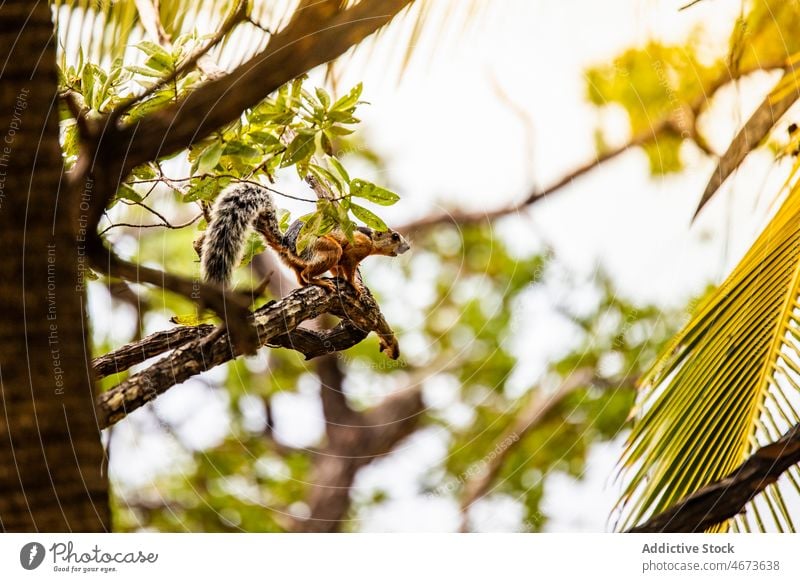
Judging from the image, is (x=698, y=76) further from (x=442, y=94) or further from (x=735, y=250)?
(x=442, y=94)

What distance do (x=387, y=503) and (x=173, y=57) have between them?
74 cm

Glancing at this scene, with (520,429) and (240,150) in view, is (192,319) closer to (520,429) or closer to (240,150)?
(240,150)

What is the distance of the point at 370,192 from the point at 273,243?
0.74ft

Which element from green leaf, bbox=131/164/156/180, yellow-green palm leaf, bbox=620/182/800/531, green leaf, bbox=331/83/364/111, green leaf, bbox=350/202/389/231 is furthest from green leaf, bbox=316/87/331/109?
yellow-green palm leaf, bbox=620/182/800/531

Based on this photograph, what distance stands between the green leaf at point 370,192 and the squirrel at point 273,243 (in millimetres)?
130

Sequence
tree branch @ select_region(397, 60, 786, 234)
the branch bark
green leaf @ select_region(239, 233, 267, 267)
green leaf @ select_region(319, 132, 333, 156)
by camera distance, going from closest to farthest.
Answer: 1. green leaf @ select_region(319, 132, 333, 156)
2. green leaf @ select_region(239, 233, 267, 267)
3. tree branch @ select_region(397, 60, 786, 234)
4. the branch bark

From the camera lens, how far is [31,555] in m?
0.96

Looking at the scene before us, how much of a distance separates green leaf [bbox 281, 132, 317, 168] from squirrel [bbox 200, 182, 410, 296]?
0.34ft

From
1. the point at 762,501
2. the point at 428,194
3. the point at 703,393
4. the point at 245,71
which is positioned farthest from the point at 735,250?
the point at 245,71

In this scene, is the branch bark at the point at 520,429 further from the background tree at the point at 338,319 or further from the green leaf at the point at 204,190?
the green leaf at the point at 204,190

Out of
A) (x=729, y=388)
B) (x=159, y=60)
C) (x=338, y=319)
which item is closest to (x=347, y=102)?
(x=159, y=60)

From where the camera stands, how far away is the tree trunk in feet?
2.93

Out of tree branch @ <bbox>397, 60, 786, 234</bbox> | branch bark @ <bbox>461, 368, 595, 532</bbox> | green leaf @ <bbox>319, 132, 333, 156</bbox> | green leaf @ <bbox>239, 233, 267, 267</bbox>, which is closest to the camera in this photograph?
green leaf @ <bbox>319, 132, 333, 156</bbox>

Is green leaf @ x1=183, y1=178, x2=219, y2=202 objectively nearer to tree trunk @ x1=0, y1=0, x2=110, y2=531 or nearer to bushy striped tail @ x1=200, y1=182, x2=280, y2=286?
bushy striped tail @ x1=200, y1=182, x2=280, y2=286
